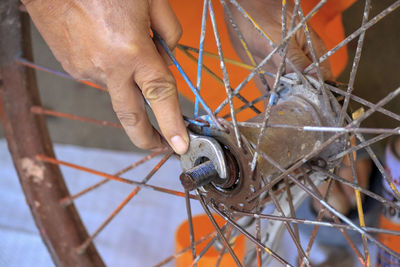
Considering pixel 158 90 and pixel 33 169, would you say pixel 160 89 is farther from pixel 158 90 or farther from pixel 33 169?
pixel 33 169

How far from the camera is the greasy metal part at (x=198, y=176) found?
31 cm

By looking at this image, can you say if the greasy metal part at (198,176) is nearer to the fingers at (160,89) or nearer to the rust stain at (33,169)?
the fingers at (160,89)

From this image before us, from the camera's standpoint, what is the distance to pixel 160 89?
1.14ft

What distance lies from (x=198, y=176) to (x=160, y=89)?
8 centimetres

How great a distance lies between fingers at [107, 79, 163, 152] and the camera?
0.37 metres

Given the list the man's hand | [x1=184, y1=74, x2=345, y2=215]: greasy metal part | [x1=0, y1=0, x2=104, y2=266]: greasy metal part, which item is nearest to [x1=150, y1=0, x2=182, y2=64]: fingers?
the man's hand

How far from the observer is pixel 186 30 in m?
0.63

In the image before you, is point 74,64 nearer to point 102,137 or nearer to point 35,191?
point 35,191

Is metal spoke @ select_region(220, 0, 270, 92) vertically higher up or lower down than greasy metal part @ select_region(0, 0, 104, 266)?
lower down

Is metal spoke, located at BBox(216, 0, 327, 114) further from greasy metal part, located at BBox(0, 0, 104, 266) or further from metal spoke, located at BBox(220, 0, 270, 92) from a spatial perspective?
greasy metal part, located at BBox(0, 0, 104, 266)

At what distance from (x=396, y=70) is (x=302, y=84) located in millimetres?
390

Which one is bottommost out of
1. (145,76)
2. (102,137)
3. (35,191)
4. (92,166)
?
(145,76)

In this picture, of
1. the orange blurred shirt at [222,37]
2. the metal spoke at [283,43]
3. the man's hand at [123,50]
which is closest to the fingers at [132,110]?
the man's hand at [123,50]

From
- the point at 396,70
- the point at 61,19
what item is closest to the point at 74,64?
the point at 61,19
